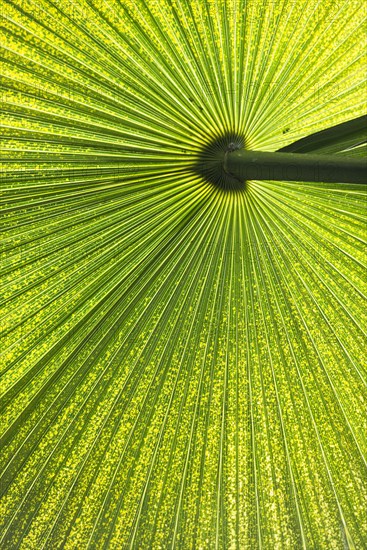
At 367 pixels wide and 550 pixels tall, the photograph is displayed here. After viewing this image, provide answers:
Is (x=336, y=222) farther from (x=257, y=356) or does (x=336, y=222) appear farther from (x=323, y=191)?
(x=257, y=356)

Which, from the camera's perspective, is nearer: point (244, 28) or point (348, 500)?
point (244, 28)

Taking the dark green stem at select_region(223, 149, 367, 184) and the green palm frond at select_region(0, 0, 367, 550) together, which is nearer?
the dark green stem at select_region(223, 149, 367, 184)

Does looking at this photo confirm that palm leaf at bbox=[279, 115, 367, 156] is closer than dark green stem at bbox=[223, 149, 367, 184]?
No

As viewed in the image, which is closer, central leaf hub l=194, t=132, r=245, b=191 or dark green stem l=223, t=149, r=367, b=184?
dark green stem l=223, t=149, r=367, b=184

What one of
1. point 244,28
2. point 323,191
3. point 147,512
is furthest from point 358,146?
point 147,512

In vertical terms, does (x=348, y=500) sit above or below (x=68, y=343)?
below

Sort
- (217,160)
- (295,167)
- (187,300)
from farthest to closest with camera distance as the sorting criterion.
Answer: (187,300)
(217,160)
(295,167)

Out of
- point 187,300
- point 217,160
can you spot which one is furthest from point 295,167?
point 187,300

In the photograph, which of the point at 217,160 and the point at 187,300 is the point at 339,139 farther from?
the point at 187,300
